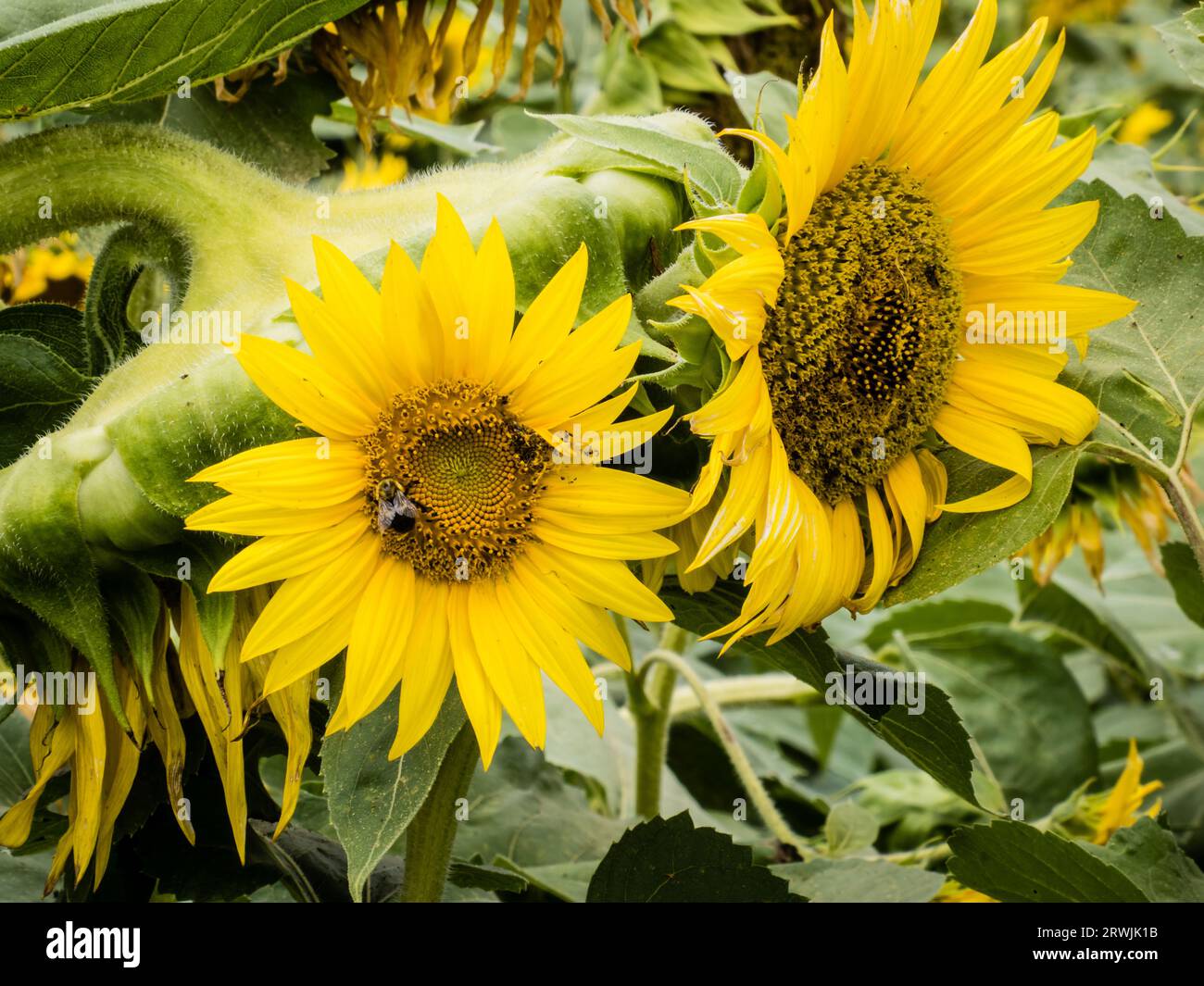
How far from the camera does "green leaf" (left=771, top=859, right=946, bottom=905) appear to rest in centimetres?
86

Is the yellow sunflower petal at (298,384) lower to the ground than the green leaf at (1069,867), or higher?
higher

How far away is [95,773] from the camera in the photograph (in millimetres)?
666

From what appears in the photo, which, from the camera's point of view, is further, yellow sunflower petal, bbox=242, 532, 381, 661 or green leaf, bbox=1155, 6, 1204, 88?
green leaf, bbox=1155, 6, 1204, 88

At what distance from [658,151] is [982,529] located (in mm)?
257

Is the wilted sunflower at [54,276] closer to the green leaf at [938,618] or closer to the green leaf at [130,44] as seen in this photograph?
the green leaf at [130,44]

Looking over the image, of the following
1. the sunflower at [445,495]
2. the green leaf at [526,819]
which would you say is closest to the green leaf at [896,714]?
the sunflower at [445,495]

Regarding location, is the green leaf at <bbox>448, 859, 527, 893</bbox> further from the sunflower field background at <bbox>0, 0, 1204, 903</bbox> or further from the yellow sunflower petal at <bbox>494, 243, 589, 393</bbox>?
the yellow sunflower petal at <bbox>494, 243, 589, 393</bbox>

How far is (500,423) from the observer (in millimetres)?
631

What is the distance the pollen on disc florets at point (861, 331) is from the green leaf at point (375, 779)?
0.23 meters

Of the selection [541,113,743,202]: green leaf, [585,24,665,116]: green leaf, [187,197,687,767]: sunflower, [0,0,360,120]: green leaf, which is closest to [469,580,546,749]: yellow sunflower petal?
[187,197,687,767]: sunflower

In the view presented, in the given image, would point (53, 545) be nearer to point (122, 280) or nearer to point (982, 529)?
point (122, 280)

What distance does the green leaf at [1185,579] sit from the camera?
968 millimetres

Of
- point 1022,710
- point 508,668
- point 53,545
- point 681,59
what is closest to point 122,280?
point 53,545
